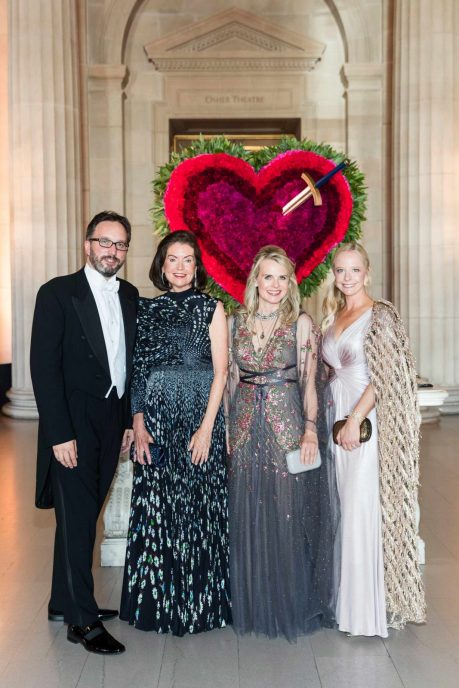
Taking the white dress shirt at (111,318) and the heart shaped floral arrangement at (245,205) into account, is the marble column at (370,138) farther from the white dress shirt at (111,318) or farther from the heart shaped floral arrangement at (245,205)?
the white dress shirt at (111,318)

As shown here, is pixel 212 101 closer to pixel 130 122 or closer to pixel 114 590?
pixel 130 122

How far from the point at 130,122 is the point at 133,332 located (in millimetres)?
9011

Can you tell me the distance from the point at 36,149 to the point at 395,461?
8171 mm

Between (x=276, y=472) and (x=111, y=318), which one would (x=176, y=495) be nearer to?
(x=276, y=472)

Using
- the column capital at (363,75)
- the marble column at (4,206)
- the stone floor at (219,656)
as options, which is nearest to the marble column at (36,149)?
the marble column at (4,206)

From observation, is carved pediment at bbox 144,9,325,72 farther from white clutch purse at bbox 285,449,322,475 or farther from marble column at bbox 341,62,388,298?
white clutch purse at bbox 285,449,322,475

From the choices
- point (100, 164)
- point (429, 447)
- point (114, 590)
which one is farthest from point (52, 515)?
point (100, 164)

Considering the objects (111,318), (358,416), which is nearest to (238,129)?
(111,318)

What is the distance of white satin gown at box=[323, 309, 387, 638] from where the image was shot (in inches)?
146

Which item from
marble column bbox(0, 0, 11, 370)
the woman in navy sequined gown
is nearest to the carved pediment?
marble column bbox(0, 0, 11, 370)

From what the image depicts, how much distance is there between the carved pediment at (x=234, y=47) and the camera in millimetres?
11859

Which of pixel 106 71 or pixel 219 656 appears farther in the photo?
pixel 106 71

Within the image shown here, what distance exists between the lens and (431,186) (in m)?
10.6

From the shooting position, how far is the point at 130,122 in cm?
1202
